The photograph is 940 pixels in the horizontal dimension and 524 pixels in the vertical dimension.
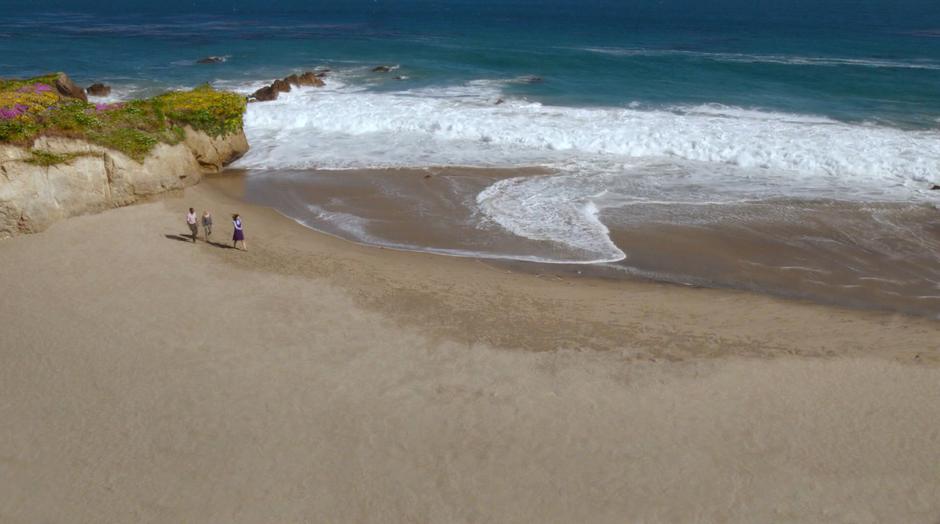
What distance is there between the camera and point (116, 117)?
19.5 metres

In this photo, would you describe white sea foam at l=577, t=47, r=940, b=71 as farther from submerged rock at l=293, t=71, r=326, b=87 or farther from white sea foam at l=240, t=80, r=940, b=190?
submerged rock at l=293, t=71, r=326, b=87

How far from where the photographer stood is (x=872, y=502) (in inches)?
354

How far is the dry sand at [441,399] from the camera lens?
911 centimetres

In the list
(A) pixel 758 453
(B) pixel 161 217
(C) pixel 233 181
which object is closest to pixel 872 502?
(A) pixel 758 453

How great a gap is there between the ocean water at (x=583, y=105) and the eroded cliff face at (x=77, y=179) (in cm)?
300

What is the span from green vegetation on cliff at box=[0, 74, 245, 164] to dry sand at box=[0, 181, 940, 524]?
4440 millimetres

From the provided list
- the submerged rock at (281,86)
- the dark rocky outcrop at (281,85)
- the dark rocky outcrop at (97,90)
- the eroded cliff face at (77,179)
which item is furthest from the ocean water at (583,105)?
the eroded cliff face at (77,179)

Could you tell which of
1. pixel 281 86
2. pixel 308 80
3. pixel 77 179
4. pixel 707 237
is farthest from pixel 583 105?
pixel 77 179

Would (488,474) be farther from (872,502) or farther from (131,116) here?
(131,116)

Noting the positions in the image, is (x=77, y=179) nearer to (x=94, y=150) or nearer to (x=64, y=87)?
(x=94, y=150)

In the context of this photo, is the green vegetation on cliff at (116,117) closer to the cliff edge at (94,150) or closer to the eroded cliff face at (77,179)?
the cliff edge at (94,150)

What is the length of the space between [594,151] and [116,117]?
15628mm

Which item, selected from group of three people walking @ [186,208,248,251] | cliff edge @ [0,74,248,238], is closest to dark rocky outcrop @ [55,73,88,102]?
cliff edge @ [0,74,248,238]

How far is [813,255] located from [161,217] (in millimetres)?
16767
